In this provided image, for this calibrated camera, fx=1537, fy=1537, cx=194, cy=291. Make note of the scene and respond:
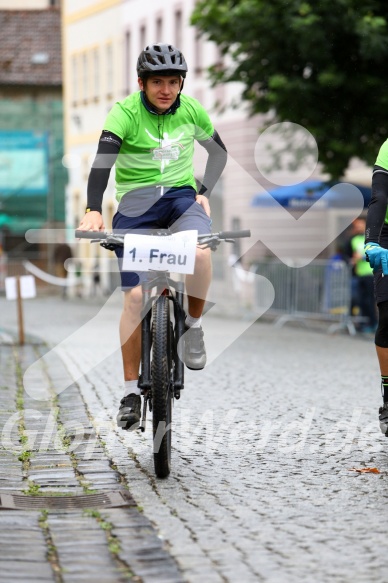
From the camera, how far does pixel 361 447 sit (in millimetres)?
8398

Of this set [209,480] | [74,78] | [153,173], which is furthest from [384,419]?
[74,78]

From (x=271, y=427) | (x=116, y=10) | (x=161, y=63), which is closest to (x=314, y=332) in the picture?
(x=271, y=427)

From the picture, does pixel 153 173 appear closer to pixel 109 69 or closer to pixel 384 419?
pixel 384 419

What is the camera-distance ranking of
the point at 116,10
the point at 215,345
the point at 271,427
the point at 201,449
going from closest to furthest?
the point at 201,449 → the point at 271,427 → the point at 215,345 → the point at 116,10

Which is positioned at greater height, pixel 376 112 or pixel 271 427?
pixel 376 112

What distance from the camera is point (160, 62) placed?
7.51 m

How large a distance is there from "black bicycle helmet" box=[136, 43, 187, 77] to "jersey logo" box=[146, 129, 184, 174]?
308mm

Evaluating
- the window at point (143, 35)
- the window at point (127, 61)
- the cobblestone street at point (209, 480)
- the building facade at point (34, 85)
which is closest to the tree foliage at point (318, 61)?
the cobblestone street at point (209, 480)

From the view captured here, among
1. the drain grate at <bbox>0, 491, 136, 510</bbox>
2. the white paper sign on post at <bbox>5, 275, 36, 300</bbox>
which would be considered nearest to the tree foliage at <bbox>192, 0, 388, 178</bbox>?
the white paper sign on post at <bbox>5, 275, 36, 300</bbox>

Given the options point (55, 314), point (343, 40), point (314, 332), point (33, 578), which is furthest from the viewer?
point (55, 314)

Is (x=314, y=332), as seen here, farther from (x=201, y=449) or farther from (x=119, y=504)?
(x=119, y=504)

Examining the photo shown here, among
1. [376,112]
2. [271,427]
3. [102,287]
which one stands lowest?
[102,287]

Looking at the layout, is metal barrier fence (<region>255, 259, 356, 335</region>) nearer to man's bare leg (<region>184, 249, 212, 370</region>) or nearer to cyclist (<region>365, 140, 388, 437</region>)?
cyclist (<region>365, 140, 388, 437</region>)

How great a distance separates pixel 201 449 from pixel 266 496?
1.54 metres
